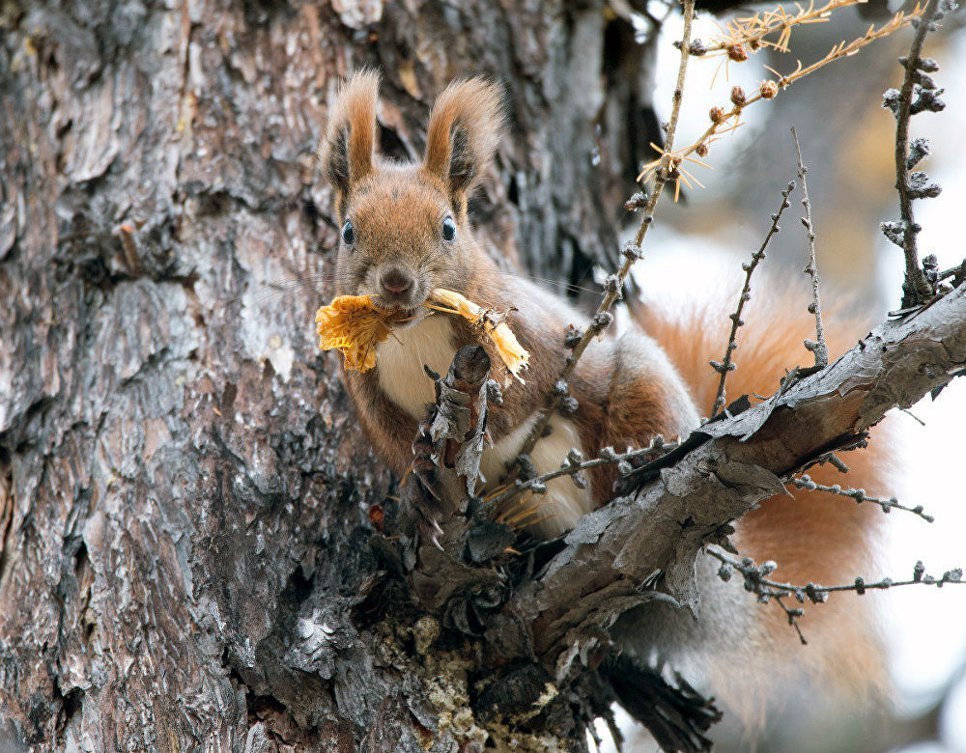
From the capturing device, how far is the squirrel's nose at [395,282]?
186 cm

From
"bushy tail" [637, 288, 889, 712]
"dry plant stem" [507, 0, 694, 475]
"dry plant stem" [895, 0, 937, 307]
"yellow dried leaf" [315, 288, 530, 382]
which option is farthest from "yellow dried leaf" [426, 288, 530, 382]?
"bushy tail" [637, 288, 889, 712]

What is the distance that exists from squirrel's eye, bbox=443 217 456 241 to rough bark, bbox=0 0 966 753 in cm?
42

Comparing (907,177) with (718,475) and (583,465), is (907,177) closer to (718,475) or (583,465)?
(718,475)

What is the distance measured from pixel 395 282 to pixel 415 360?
320 millimetres

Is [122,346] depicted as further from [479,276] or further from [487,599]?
[487,599]

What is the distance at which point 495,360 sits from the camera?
82.3 inches

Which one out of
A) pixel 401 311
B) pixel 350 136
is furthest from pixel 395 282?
pixel 350 136

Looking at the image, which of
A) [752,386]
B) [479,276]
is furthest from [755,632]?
[479,276]

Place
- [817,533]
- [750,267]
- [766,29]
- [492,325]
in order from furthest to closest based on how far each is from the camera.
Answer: [817,533]
[492,325]
[750,267]
[766,29]

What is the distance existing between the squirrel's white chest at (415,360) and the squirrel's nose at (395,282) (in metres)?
0.21

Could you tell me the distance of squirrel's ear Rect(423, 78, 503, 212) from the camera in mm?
2158

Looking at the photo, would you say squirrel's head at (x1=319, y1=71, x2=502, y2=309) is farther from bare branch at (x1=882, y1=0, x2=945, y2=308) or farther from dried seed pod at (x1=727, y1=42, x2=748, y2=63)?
bare branch at (x1=882, y1=0, x2=945, y2=308)

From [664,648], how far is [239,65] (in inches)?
73.2

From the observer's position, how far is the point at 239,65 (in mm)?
2611
